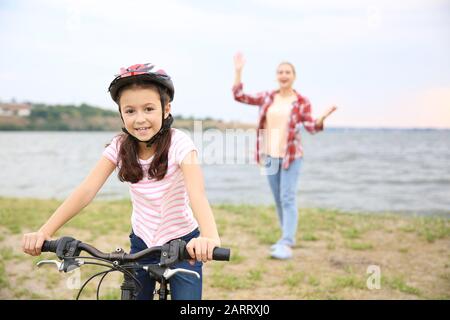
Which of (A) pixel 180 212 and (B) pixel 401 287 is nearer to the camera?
(A) pixel 180 212

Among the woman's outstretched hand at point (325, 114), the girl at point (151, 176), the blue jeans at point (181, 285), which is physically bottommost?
the blue jeans at point (181, 285)

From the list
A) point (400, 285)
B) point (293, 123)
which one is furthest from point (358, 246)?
point (293, 123)

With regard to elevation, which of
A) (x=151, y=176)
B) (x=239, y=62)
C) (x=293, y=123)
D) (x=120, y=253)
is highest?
(x=239, y=62)

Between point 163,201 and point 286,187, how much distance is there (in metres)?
3.77

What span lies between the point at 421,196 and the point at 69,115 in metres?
57.3

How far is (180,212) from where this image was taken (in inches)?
108

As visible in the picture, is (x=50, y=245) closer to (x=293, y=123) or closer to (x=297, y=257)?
(x=293, y=123)

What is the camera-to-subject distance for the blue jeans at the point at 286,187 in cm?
627

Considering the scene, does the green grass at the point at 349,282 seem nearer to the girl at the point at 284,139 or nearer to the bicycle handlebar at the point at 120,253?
the girl at the point at 284,139

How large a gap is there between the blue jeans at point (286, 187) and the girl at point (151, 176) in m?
3.56

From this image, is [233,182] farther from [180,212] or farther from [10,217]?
[180,212]

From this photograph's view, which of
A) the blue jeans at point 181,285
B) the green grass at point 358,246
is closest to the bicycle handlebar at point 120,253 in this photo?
the blue jeans at point 181,285

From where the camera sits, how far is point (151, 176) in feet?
8.55
